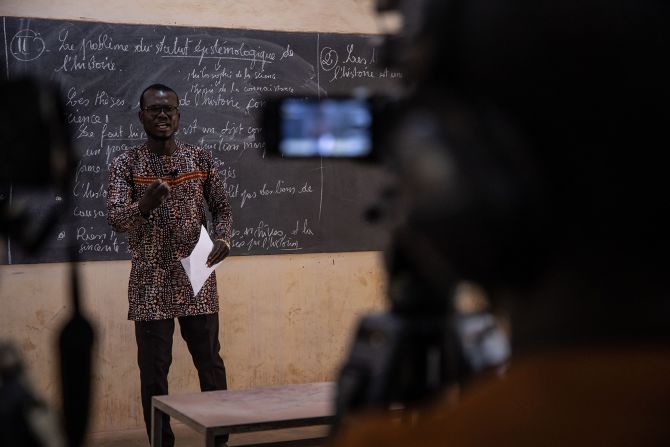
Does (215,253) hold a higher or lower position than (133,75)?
lower

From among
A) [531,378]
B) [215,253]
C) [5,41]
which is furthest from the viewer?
[5,41]

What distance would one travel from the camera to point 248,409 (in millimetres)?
2645

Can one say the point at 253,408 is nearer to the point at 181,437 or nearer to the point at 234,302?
the point at 181,437

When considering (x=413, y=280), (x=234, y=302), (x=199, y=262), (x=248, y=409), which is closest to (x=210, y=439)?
(x=248, y=409)

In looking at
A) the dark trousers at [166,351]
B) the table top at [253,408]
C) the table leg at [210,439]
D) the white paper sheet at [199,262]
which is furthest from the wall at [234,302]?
the table leg at [210,439]

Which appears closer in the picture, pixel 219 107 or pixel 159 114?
pixel 159 114

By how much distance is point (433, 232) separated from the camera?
734 millimetres

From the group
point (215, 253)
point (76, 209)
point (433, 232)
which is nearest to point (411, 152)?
point (433, 232)

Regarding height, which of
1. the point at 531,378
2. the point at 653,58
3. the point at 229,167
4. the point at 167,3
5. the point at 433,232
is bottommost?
the point at 531,378

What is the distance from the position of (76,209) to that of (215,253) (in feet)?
3.57

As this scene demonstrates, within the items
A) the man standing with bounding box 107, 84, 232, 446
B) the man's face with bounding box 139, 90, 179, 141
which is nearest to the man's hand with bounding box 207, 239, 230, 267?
the man standing with bounding box 107, 84, 232, 446

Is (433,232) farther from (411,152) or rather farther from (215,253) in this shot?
(215,253)

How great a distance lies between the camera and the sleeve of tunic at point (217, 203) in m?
4.33

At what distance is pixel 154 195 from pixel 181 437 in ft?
5.33
